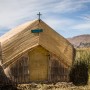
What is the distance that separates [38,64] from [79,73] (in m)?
3.07

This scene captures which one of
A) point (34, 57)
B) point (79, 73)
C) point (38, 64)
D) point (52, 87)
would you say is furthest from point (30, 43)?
point (79, 73)

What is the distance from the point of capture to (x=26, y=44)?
20875 mm

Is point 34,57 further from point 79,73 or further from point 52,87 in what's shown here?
point 79,73

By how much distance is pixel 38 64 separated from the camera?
68.7ft

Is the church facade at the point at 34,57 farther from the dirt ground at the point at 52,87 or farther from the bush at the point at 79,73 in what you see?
the bush at the point at 79,73

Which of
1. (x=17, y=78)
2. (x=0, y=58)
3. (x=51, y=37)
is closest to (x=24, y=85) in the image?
(x=17, y=78)

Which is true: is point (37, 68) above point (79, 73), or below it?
above

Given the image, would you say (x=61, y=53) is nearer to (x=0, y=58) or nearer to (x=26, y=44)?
(x=26, y=44)

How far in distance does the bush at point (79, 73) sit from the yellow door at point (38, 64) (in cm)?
197

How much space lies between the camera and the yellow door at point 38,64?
20.8 m

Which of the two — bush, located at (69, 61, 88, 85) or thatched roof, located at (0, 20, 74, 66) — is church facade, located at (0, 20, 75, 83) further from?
bush, located at (69, 61, 88, 85)

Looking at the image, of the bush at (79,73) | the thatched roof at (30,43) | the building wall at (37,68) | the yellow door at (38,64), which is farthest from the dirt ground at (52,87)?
the thatched roof at (30,43)

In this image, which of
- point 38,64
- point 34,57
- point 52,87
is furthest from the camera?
point 38,64

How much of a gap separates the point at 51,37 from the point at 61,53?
121 centimetres
